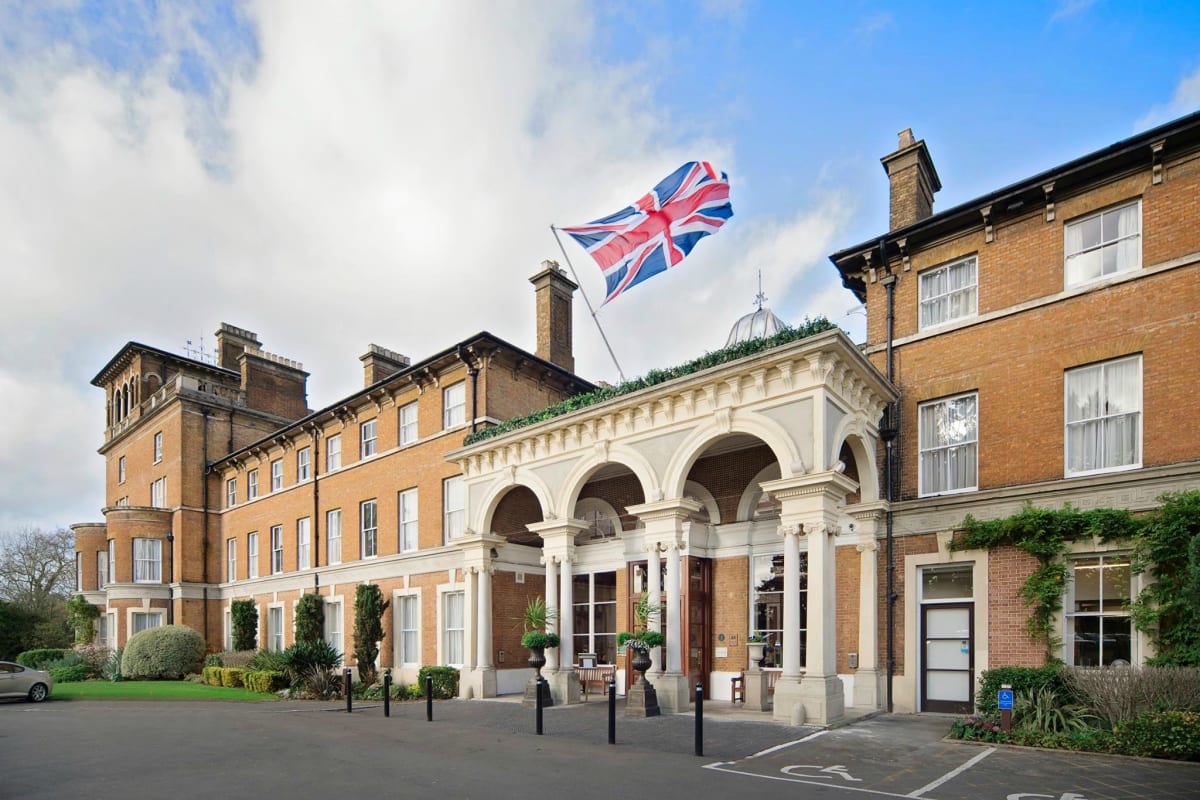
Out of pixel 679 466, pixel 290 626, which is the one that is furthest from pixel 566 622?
pixel 290 626

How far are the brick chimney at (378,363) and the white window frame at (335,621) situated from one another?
8042mm

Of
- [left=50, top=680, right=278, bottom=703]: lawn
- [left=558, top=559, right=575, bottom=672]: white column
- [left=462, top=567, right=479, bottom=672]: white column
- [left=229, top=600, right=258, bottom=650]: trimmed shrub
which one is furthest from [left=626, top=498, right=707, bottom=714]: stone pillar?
[left=229, top=600, right=258, bottom=650]: trimmed shrub

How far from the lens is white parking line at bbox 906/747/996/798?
8648 mm

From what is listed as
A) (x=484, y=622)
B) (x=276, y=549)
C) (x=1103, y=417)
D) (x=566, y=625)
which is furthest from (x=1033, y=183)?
(x=276, y=549)

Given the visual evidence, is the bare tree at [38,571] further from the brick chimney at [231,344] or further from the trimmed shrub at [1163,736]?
the trimmed shrub at [1163,736]

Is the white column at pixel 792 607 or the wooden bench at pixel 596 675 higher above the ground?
the white column at pixel 792 607

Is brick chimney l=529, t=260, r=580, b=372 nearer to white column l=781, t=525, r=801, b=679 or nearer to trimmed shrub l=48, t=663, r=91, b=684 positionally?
white column l=781, t=525, r=801, b=679

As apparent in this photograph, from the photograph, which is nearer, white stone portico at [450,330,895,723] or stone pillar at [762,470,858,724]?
stone pillar at [762,470,858,724]

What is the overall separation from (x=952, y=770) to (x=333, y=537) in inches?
896

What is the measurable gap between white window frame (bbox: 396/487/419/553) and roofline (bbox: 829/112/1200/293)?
575 inches

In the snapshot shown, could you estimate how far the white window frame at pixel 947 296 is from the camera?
1497cm

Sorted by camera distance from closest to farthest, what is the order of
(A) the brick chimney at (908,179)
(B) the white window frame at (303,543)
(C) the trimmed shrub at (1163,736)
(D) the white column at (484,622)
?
(C) the trimmed shrub at (1163,736) → (A) the brick chimney at (908,179) → (D) the white column at (484,622) → (B) the white window frame at (303,543)

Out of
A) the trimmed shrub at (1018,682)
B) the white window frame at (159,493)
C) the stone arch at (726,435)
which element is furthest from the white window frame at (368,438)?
the trimmed shrub at (1018,682)

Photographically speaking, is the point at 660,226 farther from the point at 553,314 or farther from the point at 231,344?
the point at 231,344
